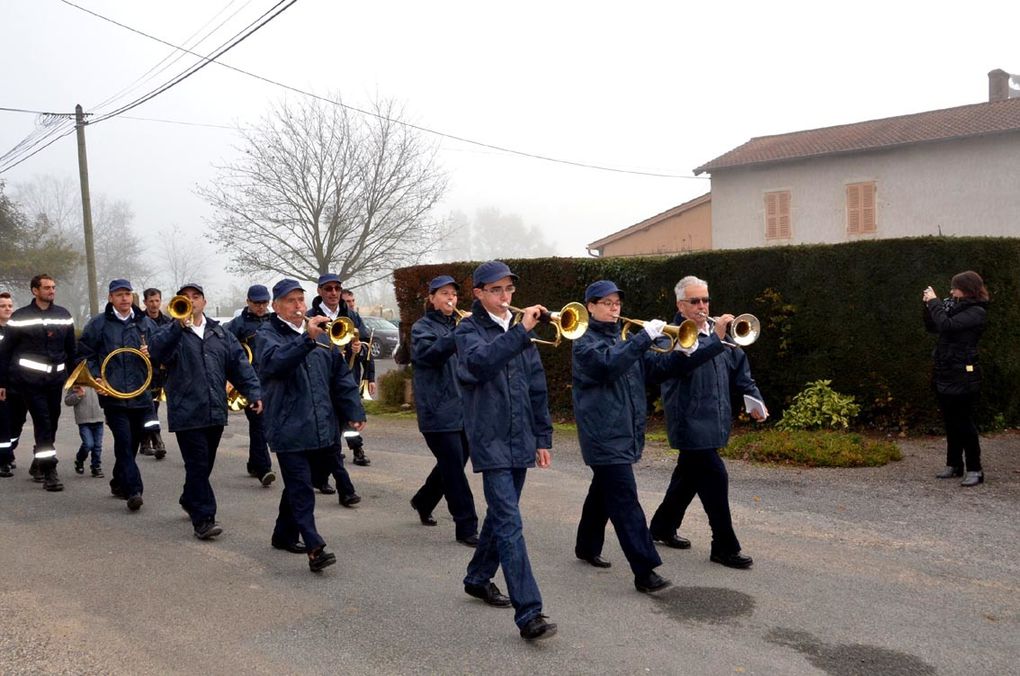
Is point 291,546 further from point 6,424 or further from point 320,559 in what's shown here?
point 6,424

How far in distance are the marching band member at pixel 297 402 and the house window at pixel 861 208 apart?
2137 cm

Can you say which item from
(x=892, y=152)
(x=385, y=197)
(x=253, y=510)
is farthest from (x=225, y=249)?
(x=253, y=510)

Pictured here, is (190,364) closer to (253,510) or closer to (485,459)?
(253,510)

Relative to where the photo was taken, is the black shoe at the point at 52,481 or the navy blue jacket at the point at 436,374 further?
the black shoe at the point at 52,481

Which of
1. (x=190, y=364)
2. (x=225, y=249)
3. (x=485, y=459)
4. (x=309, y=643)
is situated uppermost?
(x=225, y=249)

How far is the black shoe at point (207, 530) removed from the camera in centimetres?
691

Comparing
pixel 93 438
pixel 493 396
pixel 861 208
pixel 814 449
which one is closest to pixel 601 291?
pixel 493 396

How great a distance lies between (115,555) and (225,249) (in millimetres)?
28587

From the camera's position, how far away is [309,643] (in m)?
4.78

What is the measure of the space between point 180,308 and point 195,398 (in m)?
0.68

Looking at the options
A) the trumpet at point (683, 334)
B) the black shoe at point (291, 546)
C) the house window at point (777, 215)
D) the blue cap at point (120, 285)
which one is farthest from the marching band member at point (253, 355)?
the house window at point (777, 215)

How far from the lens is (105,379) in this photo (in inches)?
329

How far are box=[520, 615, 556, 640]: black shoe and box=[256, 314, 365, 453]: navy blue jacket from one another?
2.08 metres

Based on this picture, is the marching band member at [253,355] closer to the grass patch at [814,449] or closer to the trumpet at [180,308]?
the trumpet at [180,308]
